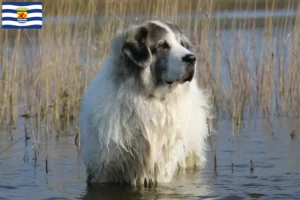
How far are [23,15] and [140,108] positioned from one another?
4629 millimetres

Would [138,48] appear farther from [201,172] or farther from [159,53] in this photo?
[201,172]

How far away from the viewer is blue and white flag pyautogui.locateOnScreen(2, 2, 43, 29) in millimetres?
8695

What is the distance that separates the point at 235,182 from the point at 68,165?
5.24ft

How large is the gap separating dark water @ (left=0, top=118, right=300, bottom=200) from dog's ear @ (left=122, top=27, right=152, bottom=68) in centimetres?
99

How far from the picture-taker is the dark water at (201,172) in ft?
16.3

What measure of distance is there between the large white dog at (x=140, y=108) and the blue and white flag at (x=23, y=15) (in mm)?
3765

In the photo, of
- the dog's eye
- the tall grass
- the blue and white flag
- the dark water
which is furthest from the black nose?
the blue and white flag

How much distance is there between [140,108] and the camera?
194 inches

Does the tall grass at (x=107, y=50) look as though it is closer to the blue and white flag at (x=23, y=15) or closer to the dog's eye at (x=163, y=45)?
the blue and white flag at (x=23, y=15)

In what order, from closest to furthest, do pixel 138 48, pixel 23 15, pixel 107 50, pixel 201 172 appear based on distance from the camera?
1. pixel 138 48
2. pixel 201 172
3. pixel 107 50
4. pixel 23 15

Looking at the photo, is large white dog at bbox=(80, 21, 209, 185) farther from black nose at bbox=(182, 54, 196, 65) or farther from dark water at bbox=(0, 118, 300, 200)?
dark water at bbox=(0, 118, 300, 200)

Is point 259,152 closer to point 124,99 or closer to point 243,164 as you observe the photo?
point 243,164

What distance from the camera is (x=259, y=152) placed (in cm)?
628

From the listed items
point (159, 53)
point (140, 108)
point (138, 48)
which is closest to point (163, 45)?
point (159, 53)
